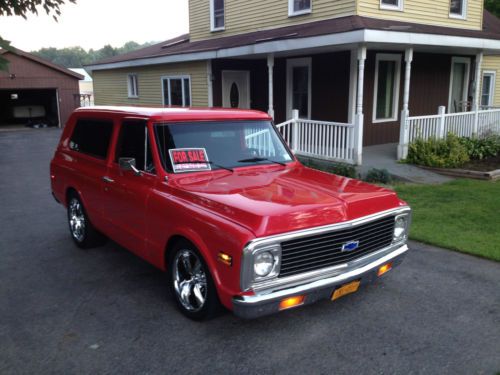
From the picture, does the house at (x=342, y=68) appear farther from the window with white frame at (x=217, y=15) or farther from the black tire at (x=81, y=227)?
the black tire at (x=81, y=227)

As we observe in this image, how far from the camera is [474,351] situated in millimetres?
3715

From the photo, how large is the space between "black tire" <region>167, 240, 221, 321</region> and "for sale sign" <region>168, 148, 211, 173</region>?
78 centimetres

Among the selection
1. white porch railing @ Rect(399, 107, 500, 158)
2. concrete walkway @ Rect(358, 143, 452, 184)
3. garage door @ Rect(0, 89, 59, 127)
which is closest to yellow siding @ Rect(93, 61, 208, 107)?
concrete walkway @ Rect(358, 143, 452, 184)

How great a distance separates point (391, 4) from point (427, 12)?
68.2 inches

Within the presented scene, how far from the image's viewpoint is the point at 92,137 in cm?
586

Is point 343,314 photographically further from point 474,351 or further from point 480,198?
point 480,198

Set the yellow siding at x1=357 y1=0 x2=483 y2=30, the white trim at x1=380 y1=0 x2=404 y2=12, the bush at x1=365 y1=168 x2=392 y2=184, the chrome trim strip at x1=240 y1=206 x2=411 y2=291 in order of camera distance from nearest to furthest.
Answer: the chrome trim strip at x1=240 y1=206 x2=411 y2=291 < the bush at x1=365 y1=168 x2=392 y2=184 < the yellow siding at x1=357 y1=0 x2=483 y2=30 < the white trim at x1=380 y1=0 x2=404 y2=12

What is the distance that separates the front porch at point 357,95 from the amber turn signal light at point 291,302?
317 inches

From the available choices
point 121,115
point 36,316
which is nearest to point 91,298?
point 36,316

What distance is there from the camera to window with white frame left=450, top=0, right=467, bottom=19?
51.3 feet

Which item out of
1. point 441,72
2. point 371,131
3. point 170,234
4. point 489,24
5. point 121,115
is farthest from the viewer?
point 489,24

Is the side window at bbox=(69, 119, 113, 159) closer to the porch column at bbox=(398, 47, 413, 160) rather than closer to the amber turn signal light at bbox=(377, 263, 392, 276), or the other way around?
the amber turn signal light at bbox=(377, 263, 392, 276)

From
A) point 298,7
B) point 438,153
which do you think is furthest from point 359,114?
point 298,7

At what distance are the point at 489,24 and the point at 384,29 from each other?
1170cm
